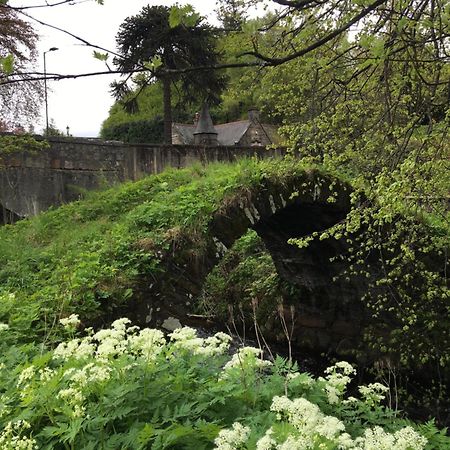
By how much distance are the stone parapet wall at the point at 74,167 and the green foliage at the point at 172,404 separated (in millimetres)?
8949

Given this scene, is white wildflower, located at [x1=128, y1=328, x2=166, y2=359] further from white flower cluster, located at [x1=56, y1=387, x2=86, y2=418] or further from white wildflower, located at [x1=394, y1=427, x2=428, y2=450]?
white wildflower, located at [x1=394, y1=427, x2=428, y2=450]

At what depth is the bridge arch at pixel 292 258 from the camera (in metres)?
5.61

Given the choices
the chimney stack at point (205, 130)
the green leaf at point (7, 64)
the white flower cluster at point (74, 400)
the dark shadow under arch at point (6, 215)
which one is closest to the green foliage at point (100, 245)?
the white flower cluster at point (74, 400)

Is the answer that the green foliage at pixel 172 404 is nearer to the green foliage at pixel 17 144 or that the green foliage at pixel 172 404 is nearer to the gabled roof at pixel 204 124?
the green foliage at pixel 17 144

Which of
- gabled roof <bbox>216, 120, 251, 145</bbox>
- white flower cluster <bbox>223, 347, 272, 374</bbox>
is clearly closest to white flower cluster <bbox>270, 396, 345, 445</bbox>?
white flower cluster <bbox>223, 347, 272, 374</bbox>

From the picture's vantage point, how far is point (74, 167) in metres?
12.3

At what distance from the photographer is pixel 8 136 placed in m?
10.4

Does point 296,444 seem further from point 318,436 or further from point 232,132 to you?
point 232,132

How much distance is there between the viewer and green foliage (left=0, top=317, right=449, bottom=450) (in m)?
1.89

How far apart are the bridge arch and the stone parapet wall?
3.18 metres

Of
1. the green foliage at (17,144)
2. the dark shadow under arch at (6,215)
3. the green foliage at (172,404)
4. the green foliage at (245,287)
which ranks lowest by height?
the green foliage at (245,287)

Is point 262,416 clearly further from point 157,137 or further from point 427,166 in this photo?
point 157,137

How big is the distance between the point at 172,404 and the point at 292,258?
7.50m

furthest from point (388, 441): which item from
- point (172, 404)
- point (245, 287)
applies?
point (245, 287)
